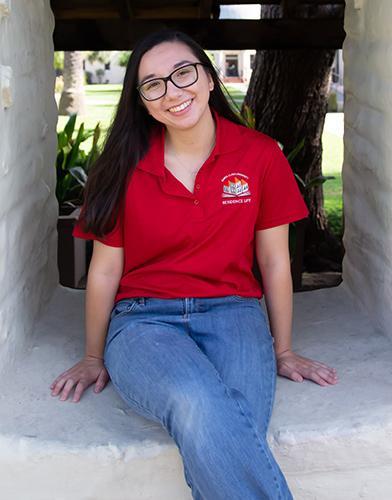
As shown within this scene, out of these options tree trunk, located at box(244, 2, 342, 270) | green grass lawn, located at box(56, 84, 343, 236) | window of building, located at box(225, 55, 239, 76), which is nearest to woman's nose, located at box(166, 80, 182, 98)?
green grass lawn, located at box(56, 84, 343, 236)

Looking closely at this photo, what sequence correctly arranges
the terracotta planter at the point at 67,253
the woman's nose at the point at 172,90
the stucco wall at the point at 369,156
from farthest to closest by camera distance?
the terracotta planter at the point at 67,253
the stucco wall at the point at 369,156
the woman's nose at the point at 172,90

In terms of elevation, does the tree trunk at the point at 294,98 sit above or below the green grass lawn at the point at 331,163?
above

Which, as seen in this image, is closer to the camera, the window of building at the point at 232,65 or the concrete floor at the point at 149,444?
the concrete floor at the point at 149,444

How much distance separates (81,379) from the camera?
2256 mm

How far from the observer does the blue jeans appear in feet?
5.74

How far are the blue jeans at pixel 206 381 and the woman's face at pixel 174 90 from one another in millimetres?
469

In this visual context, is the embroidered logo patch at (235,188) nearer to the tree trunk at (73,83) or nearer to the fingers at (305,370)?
the fingers at (305,370)

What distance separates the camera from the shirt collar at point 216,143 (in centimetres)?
223

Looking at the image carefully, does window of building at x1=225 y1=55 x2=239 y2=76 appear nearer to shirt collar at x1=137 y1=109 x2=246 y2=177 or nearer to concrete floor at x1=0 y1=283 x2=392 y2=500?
shirt collar at x1=137 y1=109 x2=246 y2=177

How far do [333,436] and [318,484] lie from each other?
0.16 meters

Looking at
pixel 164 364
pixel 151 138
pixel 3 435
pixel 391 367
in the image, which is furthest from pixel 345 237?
pixel 3 435

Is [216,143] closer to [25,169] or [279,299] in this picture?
[279,299]

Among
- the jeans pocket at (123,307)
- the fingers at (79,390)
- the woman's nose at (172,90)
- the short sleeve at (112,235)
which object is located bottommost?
the fingers at (79,390)

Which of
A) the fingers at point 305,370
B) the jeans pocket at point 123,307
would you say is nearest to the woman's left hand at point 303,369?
the fingers at point 305,370
